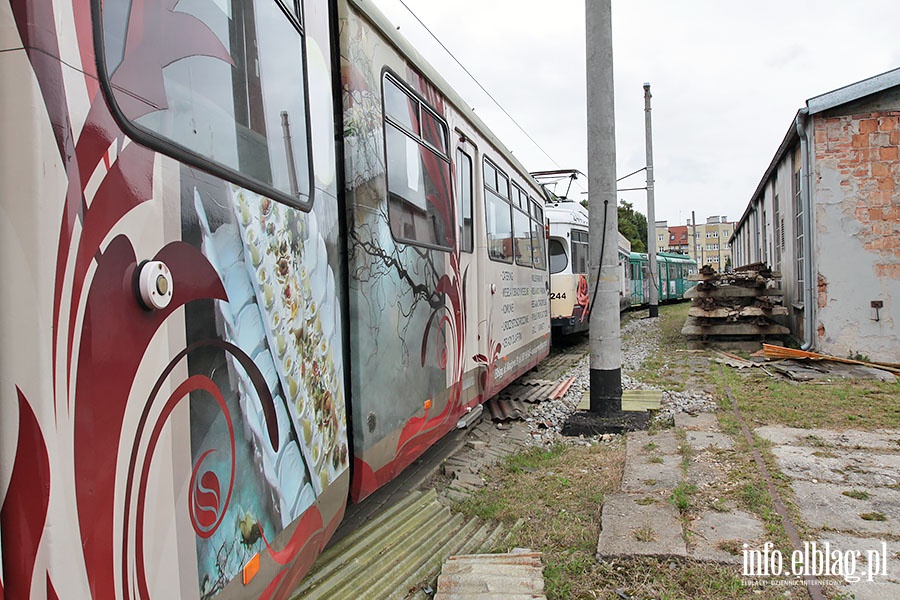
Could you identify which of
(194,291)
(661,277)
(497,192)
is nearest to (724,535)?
(194,291)

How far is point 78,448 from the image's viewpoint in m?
1.27

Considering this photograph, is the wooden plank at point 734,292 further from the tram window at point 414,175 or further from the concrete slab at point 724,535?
the concrete slab at point 724,535

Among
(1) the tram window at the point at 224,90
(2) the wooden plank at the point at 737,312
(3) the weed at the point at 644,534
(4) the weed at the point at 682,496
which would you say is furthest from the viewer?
(2) the wooden plank at the point at 737,312

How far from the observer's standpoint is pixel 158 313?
60.4 inches

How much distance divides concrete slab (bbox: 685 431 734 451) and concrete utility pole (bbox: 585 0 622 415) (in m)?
0.91

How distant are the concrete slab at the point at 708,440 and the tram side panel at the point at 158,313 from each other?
3825 millimetres

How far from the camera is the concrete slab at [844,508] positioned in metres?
3.64

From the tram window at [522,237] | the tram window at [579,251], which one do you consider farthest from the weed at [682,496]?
the tram window at [579,251]

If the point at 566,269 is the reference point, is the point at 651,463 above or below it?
below

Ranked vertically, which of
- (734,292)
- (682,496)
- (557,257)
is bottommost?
(682,496)

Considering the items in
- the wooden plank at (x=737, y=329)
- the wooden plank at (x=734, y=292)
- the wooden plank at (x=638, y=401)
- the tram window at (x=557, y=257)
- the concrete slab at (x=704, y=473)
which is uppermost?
the tram window at (x=557, y=257)

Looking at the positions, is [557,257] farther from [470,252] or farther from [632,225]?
[632,225]

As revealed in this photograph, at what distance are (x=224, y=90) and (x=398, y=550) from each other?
2445mm

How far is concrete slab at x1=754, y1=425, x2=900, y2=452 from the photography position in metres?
5.29
